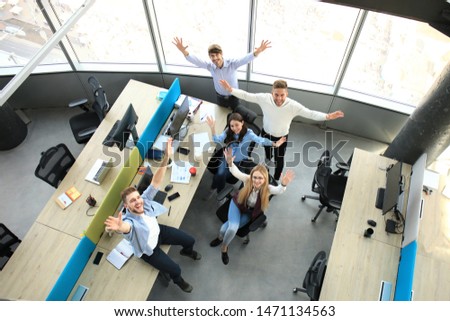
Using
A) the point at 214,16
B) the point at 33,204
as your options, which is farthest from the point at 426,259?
the point at 33,204

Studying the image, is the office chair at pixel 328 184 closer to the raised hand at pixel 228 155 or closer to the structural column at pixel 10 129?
the raised hand at pixel 228 155

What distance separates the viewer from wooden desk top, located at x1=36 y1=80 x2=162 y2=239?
393 centimetres

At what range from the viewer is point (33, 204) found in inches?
198

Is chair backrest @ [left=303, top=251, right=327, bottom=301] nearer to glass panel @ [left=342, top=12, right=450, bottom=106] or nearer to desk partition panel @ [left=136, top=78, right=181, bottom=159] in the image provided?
desk partition panel @ [left=136, top=78, right=181, bottom=159]

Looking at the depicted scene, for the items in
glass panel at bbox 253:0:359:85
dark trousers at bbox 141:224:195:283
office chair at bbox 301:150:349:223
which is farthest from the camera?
glass panel at bbox 253:0:359:85

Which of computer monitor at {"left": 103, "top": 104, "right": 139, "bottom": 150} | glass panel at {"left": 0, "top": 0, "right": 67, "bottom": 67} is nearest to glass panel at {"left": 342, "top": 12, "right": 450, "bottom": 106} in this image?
computer monitor at {"left": 103, "top": 104, "right": 139, "bottom": 150}

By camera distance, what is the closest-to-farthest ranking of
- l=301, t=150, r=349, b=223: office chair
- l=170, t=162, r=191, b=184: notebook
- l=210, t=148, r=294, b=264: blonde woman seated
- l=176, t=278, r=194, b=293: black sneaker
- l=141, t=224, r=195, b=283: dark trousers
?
1. l=141, t=224, r=195, b=283: dark trousers
2. l=210, t=148, r=294, b=264: blonde woman seated
3. l=176, t=278, r=194, b=293: black sneaker
4. l=170, t=162, r=191, b=184: notebook
5. l=301, t=150, r=349, b=223: office chair

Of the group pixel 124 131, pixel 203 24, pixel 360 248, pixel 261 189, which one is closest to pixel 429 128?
pixel 360 248

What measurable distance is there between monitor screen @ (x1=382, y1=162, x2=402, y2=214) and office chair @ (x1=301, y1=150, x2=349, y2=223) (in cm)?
63

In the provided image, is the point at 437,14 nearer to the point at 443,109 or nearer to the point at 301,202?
the point at 443,109

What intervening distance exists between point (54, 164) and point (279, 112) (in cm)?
265

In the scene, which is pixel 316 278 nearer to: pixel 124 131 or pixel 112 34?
pixel 124 131

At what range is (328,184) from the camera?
4.62 metres

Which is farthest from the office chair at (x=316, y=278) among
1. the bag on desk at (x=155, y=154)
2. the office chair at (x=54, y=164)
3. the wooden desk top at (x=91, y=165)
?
the office chair at (x=54, y=164)
